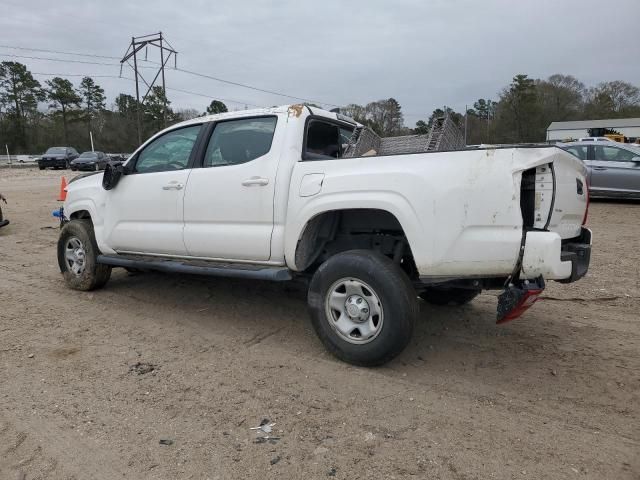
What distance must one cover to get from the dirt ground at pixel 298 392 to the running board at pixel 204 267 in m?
0.49

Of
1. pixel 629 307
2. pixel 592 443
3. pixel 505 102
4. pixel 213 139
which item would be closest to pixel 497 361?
pixel 592 443

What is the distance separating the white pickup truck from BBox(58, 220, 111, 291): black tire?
0.08 feet

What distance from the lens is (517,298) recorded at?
10.2 ft

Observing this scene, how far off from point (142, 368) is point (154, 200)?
1.79 metres

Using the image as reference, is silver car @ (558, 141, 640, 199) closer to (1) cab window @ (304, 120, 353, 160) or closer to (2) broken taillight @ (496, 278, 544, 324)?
(1) cab window @ (304, 120, 353, 160)

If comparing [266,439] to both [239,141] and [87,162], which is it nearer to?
[239,141]

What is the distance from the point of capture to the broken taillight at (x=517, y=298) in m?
3.09

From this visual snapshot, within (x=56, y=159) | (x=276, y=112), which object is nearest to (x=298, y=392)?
(x=276, y=112)

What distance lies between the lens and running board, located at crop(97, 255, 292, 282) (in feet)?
13.0

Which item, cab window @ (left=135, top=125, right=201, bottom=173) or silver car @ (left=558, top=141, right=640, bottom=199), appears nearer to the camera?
cab window @ (left=135, top=125, right=201, bottom=173)

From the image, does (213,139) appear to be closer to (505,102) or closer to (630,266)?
(630,266)

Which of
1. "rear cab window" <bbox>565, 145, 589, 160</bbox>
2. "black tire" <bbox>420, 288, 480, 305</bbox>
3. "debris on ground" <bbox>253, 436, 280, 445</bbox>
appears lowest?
"debris on ground" <bbox>253, 436, 280, 445</bbox>

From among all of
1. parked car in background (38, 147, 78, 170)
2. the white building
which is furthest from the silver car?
the white building

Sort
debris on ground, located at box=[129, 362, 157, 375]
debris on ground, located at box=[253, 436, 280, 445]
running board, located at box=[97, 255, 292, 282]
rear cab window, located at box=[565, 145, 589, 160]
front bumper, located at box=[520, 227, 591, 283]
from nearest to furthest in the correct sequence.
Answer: debris on ground, located at box=[253, 436, 280, 445] → front bumper, located at box=[520, 227, 591, 283] → debris on ground, located at box=[129, 362, 157, 375] → running board, located at box=[97, 255, 292, 282] → rear cab window, located at box=[565, 145, 589, 160]
